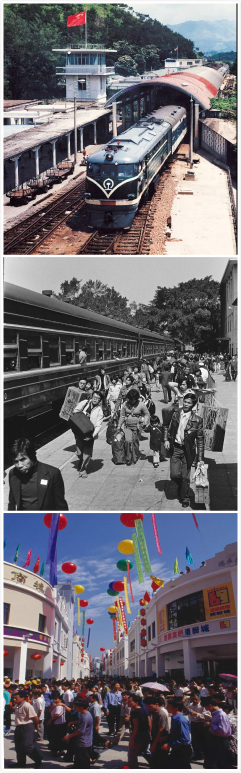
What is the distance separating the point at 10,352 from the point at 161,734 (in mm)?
4538

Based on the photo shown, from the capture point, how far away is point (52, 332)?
27.8 feet

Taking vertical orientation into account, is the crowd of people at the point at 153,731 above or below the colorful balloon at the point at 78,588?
below

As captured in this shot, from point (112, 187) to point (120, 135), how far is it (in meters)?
2.60

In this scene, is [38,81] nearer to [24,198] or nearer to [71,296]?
[24,198]

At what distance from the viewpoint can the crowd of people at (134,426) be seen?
717cm

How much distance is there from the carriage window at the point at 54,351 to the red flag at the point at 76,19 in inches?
222

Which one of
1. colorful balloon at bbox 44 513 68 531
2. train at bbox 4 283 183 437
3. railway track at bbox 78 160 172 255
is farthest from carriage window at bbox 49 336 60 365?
railway track at bbox 78 160 172 255

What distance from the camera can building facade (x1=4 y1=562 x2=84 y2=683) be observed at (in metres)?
10.8

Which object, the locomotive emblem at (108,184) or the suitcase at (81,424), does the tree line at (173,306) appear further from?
the locomotive emblem at (108,184)

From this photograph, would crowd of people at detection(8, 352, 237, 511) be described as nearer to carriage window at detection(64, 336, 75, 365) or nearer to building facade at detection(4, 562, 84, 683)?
carriage window at detection(64, 336, 75, 365)

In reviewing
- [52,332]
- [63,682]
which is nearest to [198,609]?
[63,682]

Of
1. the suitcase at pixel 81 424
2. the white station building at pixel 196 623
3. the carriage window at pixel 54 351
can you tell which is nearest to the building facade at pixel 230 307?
the suitcase at pixel 81 424

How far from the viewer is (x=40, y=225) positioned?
1427 cm

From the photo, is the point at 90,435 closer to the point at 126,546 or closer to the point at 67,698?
the point at 126,546
